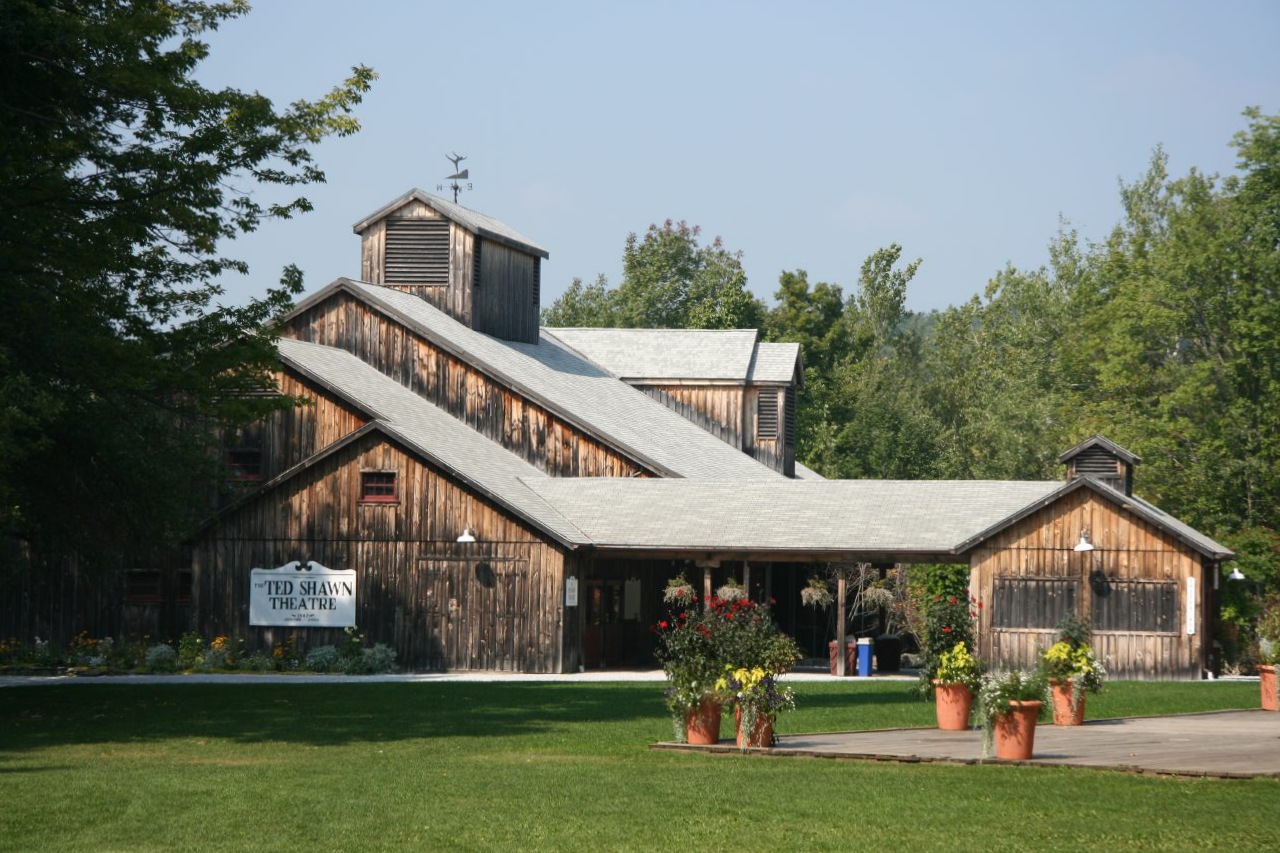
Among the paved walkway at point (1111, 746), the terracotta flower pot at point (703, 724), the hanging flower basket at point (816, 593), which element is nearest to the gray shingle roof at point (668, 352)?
the hanging flower basket at point (816, 593)

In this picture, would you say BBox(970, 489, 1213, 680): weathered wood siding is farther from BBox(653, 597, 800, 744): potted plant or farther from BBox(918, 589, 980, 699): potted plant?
BBox(653, 597, 800, 744): potted plant

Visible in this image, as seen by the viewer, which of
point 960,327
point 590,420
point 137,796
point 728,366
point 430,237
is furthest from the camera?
point 960,327

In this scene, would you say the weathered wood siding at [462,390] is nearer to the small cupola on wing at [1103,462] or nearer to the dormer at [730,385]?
the small cupola on wing at [1103,462]

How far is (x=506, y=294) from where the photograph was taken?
52031mm

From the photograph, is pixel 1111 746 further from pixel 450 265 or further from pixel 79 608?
pixel 450 265

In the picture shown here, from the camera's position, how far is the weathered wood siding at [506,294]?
50.6 m

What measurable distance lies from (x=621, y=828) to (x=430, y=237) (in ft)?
121

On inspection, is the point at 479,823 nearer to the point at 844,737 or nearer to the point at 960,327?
the point at 844,737

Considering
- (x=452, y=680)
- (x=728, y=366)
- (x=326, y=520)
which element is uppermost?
→ (x=728, y=366)

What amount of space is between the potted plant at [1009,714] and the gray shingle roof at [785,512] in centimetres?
1840

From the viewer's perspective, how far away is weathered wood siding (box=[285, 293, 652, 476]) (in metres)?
44.5

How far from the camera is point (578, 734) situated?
2327cm

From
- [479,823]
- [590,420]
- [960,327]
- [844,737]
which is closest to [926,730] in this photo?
[844,737]

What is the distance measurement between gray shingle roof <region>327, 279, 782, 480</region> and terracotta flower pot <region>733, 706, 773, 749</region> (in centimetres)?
2333
